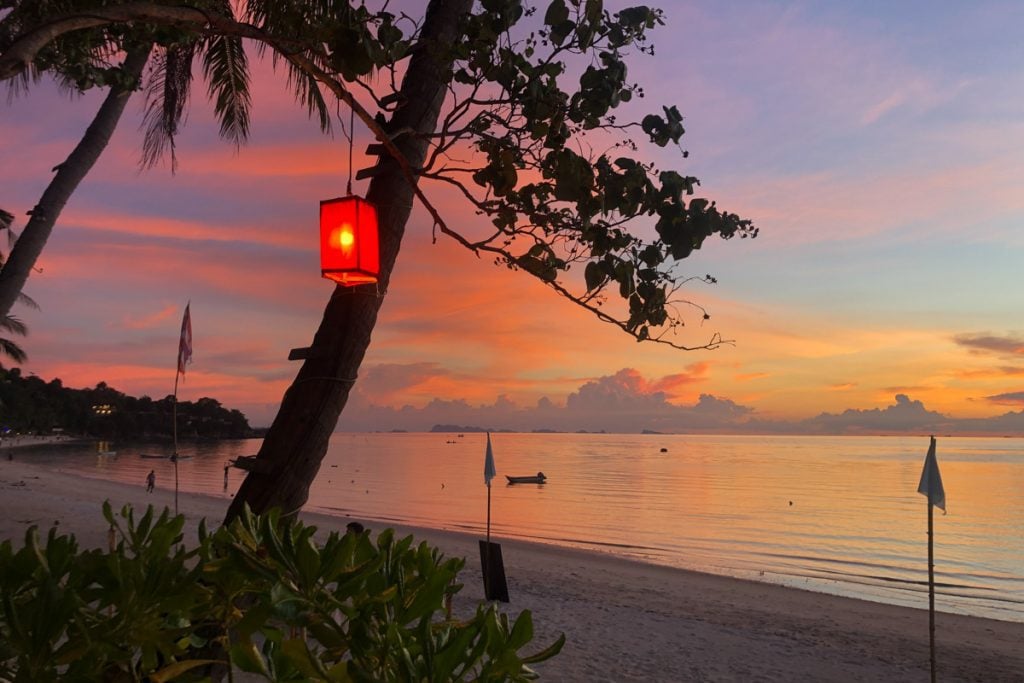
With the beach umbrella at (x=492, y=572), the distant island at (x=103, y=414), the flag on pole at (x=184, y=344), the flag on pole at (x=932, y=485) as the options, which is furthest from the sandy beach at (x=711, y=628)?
the distant island at (x=103, y=414)

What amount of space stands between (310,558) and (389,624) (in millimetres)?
159

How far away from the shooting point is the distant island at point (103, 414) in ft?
276

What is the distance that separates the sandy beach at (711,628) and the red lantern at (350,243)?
5.95m

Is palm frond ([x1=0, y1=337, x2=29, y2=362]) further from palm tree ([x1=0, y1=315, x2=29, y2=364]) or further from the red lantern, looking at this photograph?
the red lantern

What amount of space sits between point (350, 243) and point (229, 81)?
27.5ft

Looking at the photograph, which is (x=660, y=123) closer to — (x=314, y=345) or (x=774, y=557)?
(x=314, y=345)

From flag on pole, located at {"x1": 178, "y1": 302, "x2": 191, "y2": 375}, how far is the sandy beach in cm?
381

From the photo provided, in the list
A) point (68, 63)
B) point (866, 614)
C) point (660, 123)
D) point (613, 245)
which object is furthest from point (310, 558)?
point (866, 614)

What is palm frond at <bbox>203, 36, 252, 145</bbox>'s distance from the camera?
9898 millimetres

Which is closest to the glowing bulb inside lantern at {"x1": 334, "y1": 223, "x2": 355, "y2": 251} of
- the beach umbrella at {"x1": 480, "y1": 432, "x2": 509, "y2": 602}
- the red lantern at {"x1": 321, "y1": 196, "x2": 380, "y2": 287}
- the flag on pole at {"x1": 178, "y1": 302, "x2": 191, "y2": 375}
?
the red lantern at {"x1": 321, "y1": 196, "x2": 380, "y2": 287}

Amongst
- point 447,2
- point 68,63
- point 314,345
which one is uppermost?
point 68,63

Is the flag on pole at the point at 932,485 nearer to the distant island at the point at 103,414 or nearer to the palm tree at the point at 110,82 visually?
the palm tree at the point at 110,82

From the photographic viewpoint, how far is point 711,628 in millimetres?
11047

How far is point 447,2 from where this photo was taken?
131 inches
